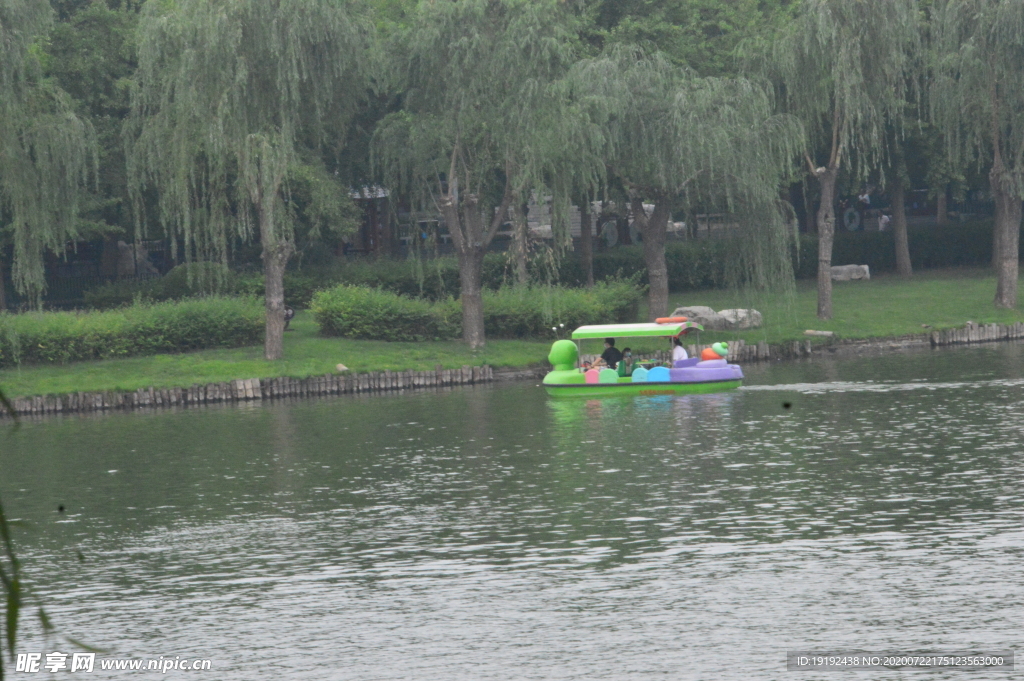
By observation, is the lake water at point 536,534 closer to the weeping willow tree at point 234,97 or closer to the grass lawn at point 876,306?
the weeping willow tree at point 234,97

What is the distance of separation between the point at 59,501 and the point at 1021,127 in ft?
112

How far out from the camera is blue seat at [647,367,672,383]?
3581 cm

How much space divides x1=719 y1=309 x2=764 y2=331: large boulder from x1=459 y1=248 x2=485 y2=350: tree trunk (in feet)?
27.0

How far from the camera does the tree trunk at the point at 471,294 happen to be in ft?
136

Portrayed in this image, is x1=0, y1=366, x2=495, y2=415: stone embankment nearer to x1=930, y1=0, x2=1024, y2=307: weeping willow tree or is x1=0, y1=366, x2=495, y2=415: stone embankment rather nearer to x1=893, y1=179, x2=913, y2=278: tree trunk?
x1=930, y1=0, x2=1024, y2=307: weeping willow tree

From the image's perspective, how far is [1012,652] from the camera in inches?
522

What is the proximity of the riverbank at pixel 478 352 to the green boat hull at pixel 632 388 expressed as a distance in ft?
14.2

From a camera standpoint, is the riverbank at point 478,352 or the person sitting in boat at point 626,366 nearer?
the person sitting in boat at point 626,366

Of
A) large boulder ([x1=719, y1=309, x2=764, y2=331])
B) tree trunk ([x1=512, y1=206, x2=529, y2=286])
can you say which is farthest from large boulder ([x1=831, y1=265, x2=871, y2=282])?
tree trunk ([x1=512, y1=206, x2=529, y2=286])

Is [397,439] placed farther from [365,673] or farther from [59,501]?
[365,673]

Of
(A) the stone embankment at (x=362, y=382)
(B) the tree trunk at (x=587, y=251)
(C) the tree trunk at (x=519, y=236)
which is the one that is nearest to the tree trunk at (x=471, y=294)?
(C) the tree trunk at (x=519, y=236)

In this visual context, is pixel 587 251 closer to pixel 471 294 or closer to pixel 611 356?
pixel 471 294

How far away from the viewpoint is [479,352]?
40.8 m

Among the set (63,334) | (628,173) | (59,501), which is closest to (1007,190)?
(628,173)
